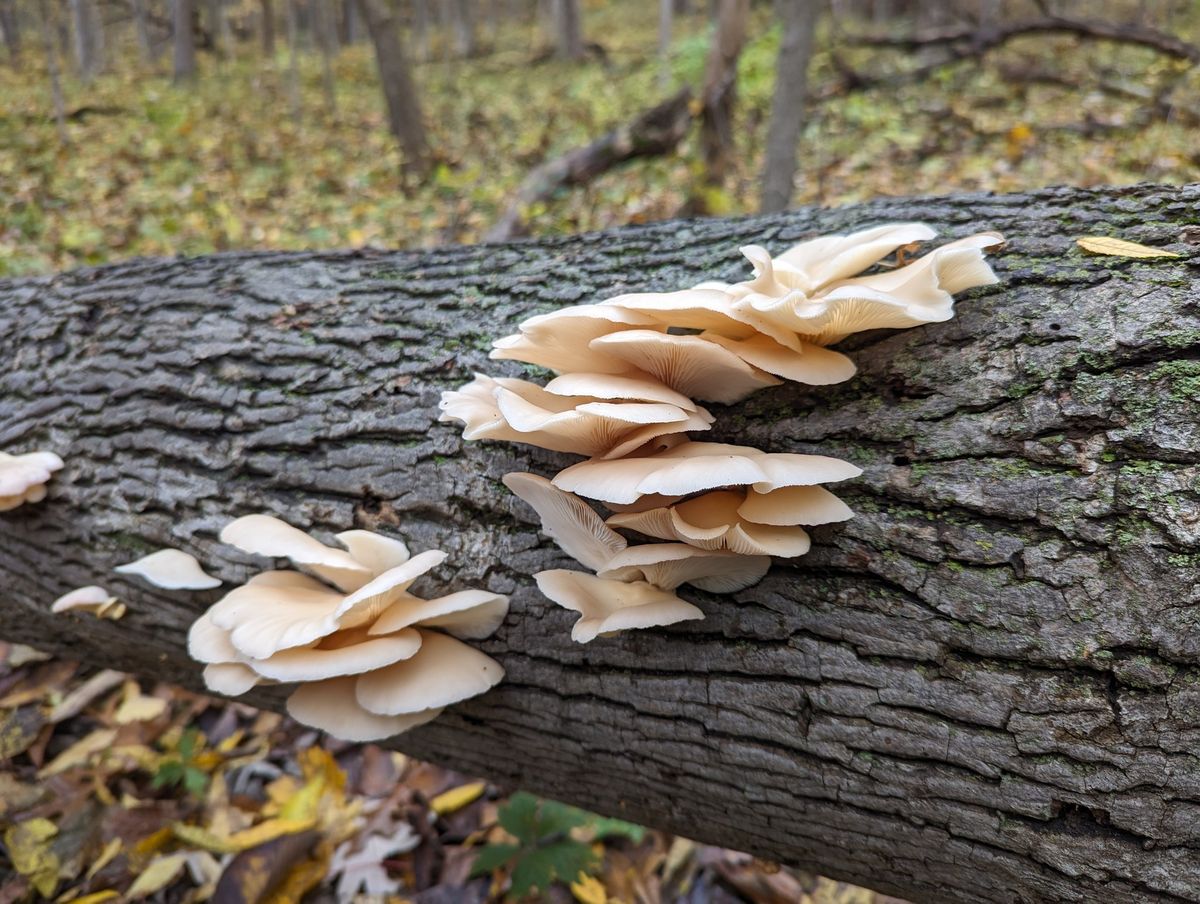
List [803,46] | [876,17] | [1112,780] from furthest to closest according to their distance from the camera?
[876,17] → [803,46] → [1112,780]

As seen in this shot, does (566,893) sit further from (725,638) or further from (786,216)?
(786,216)

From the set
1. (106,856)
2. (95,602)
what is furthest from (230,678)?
(106,856)

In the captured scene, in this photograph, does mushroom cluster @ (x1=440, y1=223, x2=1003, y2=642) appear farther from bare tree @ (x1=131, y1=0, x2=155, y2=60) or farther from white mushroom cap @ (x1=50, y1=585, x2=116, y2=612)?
bare tree @ (x1=131, y1=0, x2=155, y2=60)

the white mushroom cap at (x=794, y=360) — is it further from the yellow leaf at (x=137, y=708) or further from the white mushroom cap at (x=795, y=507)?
the yellow leaf at (x=137, y=708)

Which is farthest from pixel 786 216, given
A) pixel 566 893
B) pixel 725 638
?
pixel 566 893

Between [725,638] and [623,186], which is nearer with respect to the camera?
[725,638]

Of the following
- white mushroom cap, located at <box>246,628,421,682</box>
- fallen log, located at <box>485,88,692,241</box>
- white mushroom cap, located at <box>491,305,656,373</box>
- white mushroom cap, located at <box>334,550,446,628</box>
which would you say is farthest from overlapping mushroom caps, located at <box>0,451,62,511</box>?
fallen log, located at <box>485,88,692,241</box>
